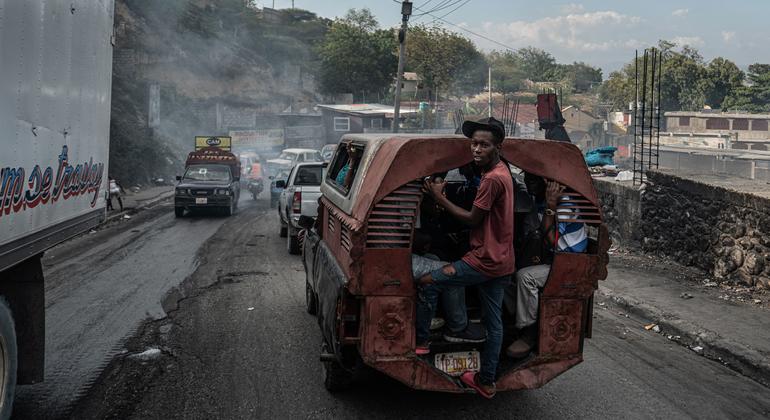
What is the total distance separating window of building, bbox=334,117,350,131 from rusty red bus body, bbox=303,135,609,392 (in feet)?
166

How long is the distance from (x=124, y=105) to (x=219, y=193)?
22.0 meters

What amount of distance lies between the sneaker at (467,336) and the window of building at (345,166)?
152 centimetres

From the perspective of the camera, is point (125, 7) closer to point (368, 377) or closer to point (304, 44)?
point (304, 44)

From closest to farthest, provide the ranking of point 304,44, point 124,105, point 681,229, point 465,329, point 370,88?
point 465,329
point 681,229
point 124,105
point 370,88
point 304,44

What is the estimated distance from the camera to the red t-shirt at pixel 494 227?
4.23 m

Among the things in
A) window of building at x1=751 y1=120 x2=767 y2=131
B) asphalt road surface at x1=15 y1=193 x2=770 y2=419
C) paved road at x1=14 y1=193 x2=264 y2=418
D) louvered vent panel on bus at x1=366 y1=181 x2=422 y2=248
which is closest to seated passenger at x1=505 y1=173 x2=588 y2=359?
asphalt road surface at x1=15 y1=193 x2=770 y2=419

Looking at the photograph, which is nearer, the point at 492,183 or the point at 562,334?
the point at 492,183

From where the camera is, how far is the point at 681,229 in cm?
1049

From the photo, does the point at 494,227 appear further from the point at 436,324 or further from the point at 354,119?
the point at 354,119

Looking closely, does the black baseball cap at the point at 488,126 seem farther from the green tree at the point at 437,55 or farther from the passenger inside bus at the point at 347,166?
the green tree at the point at 437,55

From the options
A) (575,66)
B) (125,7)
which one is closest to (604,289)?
(125,7)

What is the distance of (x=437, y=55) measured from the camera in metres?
66.0

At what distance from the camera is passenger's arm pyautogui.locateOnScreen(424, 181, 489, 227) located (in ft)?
14.0

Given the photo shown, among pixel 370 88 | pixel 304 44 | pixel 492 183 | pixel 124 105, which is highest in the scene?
pixel 304 44
